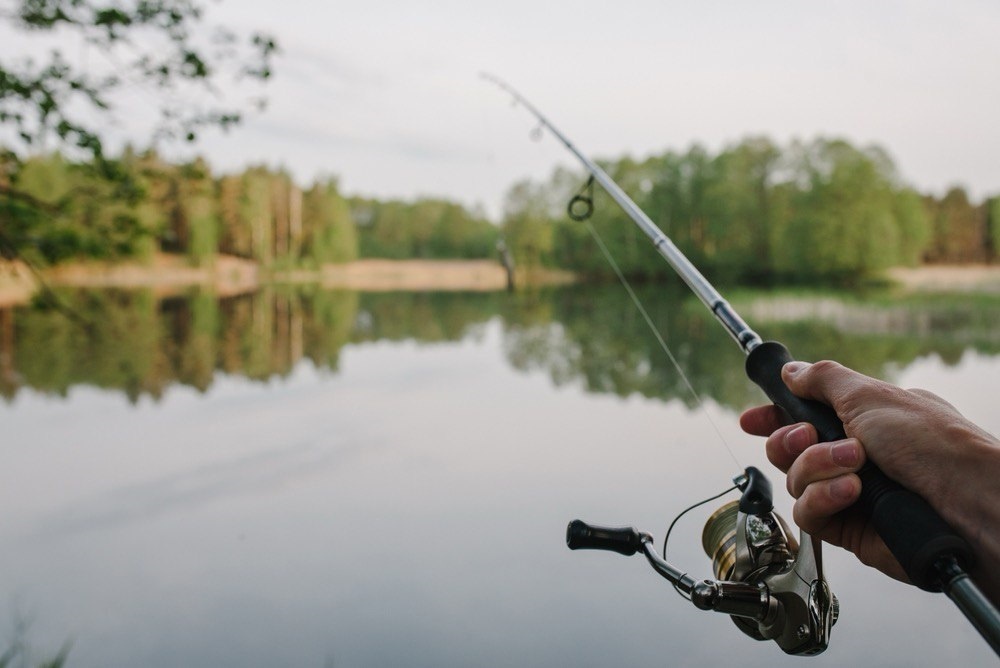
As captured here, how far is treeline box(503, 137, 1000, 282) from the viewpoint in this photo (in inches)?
826

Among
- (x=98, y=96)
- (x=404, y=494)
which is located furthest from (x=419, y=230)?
(x=98, y=96)

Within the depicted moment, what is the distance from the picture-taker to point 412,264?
56.4 m

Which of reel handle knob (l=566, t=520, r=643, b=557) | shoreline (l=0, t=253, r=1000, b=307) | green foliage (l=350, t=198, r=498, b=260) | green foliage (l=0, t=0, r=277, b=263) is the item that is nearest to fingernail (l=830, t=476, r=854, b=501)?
reel handle knob (l=566, t=520, r=643, b=557)

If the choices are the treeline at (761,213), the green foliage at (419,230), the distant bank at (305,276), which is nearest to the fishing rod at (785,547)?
the treeline at (761,213)

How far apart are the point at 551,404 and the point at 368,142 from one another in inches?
1393

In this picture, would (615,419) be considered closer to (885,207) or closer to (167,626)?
(167,626)

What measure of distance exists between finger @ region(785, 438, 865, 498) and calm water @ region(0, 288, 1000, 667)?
257 millimetres

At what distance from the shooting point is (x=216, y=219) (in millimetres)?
48594

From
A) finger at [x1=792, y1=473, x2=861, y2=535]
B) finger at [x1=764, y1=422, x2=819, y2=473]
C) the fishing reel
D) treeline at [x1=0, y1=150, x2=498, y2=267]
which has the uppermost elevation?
treeline at [x1=0, y1=150, x2=498, y2=267]

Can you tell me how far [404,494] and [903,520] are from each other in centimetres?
775

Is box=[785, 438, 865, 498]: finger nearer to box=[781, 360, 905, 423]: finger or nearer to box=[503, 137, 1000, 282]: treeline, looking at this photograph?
box=[781, 360, 905, 423]: finger

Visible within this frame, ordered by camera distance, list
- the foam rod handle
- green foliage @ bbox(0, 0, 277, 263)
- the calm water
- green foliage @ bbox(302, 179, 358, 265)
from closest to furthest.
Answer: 1. the foam rod handle
2. green foliage @ bbox(0, 0, 277, 263)
3. the calm water
4. green foliage @ bbox(302, 179, 358, 265)

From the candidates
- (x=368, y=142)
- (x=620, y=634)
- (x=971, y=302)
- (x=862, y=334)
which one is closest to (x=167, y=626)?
(x=620, y=634)

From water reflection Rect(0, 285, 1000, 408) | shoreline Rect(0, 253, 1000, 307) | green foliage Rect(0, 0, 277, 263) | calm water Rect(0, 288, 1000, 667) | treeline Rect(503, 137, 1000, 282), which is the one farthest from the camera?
shoreline Rect(0, 253, 1000, 307)
